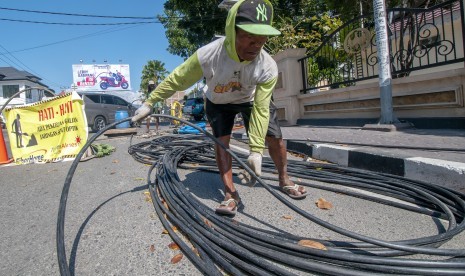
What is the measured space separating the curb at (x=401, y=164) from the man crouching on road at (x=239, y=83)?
125 centimetres

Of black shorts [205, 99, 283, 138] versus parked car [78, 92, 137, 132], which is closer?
black shorts [205, 99, 283, 138]

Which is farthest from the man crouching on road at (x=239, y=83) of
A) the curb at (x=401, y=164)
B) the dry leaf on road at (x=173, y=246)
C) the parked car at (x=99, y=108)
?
the parked car at (x=99, y=108)

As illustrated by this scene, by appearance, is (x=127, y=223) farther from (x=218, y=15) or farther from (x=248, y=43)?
(x=218, y=15)

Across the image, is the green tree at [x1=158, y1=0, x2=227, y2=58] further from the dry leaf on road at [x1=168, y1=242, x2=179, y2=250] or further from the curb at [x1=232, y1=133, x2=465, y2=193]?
the dry leaf on road at [x1=168, y1=242, x2=179, y2=250]

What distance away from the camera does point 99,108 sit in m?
14.0

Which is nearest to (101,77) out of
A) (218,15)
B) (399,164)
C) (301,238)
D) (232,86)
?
(218,15)

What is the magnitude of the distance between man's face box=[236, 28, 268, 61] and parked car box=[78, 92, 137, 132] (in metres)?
12.0

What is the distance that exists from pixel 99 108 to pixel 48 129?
322 inches

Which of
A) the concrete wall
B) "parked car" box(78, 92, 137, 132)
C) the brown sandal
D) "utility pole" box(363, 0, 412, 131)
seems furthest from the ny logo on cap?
"parked car" box(78, 92, 137, 132)

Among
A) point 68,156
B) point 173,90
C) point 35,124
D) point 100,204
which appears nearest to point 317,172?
point 173,90

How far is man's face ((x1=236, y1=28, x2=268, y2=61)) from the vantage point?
83.7 inches

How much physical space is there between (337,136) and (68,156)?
514 cm

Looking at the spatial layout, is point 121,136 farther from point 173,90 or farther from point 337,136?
point 173,90

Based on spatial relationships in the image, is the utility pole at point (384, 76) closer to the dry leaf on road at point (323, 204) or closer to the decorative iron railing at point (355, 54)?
the decorative iron railing at point (355, 54)
